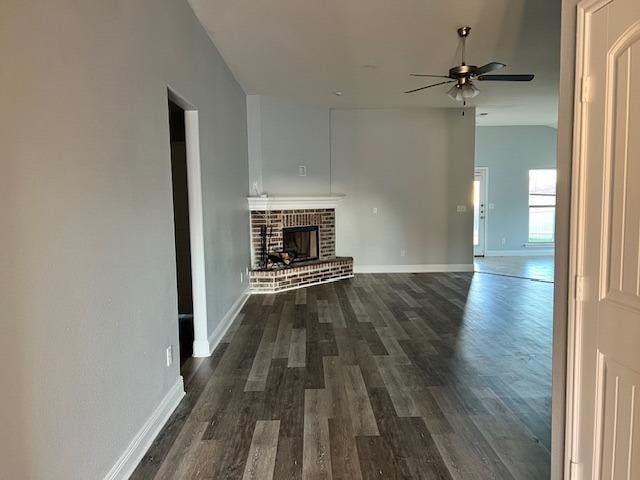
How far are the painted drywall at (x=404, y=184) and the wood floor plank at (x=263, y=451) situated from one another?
5639 millimetres

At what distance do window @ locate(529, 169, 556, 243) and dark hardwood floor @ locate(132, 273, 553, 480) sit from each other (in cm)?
607

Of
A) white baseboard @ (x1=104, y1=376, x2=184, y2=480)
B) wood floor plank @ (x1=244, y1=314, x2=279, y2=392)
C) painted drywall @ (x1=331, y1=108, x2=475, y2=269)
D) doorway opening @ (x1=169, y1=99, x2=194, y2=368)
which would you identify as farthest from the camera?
painted drywall @ (x1=331, y1=108, x2=475, y2=269)

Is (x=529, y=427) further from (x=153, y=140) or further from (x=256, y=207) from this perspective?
(x=256, y=207)

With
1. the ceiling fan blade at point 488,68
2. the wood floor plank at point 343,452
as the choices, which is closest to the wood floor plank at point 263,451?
the wood floor plank at point 343,452

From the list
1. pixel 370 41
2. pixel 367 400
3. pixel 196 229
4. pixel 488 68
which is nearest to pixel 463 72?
pixel 488 68

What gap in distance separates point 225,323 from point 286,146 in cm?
353

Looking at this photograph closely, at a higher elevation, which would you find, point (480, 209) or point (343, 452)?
point (480, 209)

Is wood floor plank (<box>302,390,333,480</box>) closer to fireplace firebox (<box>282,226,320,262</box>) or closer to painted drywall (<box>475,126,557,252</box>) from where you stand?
fireplace firebox (<box>282,226,320,262</box>)

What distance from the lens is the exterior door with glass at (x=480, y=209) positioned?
10.3 m

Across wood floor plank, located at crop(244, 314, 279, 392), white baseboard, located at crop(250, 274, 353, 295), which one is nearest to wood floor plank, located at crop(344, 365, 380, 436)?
wood floor plank, located at crop(244, 314, 279, 392)

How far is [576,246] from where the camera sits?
62.4 inches

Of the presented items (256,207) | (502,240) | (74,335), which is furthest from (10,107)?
(502,240)

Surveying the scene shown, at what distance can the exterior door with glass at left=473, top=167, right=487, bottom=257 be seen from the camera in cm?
1028

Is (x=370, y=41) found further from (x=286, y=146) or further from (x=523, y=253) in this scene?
(x=523, y=253)
